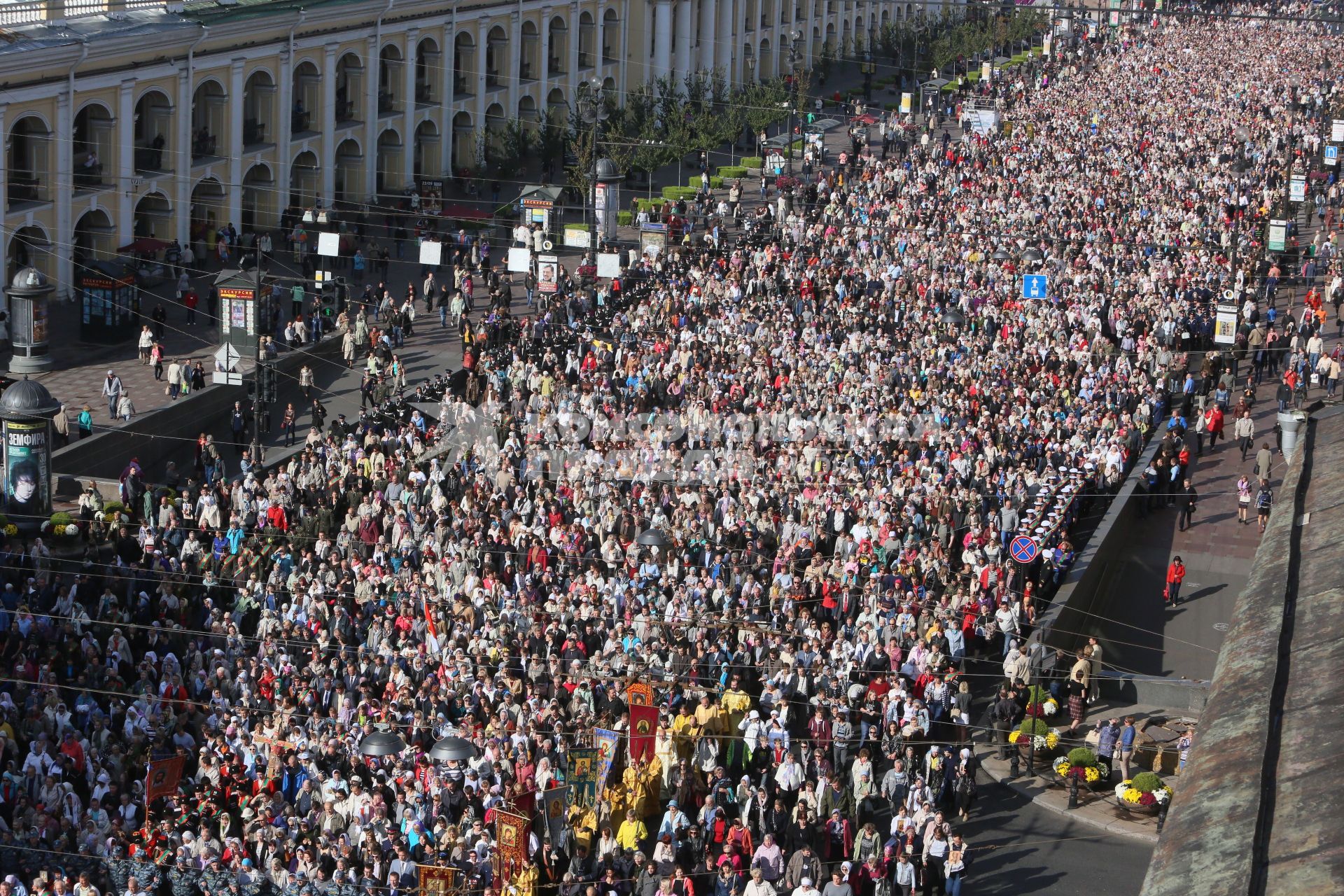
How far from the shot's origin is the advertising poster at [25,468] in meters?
31.3

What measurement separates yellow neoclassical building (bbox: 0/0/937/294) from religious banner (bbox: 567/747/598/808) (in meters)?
21.7

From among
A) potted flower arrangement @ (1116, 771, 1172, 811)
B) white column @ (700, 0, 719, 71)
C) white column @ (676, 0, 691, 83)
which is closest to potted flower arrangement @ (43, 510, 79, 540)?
potted flower arrangement @ (1116, 771, 1172, 811)

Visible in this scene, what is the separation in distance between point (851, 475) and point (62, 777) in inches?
533

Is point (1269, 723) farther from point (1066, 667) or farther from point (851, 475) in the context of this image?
point (851, 475)

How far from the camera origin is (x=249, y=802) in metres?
21.2

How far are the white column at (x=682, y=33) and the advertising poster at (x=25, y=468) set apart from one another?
52.4 meters

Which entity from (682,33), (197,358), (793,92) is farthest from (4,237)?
(682,33)

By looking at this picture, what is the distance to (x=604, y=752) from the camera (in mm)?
21531

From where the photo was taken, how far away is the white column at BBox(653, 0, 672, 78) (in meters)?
78.4

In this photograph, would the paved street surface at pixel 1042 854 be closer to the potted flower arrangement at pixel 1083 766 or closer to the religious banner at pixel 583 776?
the potted flower arrangement at pixel 1083 766

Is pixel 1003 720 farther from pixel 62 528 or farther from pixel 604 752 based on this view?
pixel 62 528

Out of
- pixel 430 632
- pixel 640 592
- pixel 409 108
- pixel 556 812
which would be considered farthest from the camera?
pixel 409 108

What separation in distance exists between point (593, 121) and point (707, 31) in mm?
26863

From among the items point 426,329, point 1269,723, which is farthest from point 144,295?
point 1269,723
